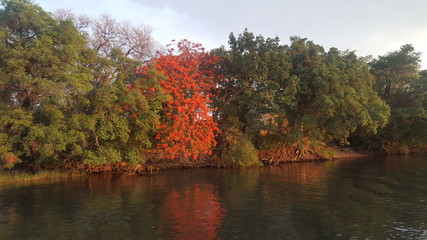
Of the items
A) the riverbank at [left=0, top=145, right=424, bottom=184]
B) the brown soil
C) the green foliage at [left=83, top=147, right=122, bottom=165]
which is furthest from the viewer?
the brown soil

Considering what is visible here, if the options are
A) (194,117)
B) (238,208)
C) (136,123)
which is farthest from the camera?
(194,117)

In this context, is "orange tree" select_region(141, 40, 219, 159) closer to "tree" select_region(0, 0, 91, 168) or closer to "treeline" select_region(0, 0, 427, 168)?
"treeline" select_region(0, 0, 427, 168)

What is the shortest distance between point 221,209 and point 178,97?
13.6 metres

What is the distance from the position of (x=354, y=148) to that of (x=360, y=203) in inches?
1350

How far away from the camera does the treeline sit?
21.9 meters

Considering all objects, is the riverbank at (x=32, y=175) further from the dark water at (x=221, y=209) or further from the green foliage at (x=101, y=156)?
the green foliage at (x=101, y=156)

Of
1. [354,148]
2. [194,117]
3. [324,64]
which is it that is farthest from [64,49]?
[354,148]

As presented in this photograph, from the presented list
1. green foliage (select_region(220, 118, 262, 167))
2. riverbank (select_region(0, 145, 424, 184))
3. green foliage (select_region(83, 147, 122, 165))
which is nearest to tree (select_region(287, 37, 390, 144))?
riverbank (select_region(0, 145, 424, 184))

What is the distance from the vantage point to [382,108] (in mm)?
32906

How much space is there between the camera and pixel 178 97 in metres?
26.3

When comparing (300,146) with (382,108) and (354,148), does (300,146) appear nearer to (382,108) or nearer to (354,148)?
(382,108)

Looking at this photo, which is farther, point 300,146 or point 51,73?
point 300,146

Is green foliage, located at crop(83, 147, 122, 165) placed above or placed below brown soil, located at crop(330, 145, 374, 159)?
above

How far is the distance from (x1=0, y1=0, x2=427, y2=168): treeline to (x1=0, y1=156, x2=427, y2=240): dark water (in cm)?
419
